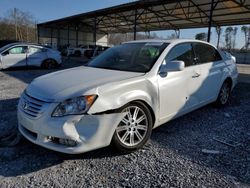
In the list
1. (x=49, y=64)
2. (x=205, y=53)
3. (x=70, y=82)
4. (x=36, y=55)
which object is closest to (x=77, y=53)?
(x=49, y=64)

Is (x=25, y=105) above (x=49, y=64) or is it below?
above

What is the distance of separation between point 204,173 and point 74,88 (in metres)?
1.83

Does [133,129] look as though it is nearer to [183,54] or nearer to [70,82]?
[70,82]

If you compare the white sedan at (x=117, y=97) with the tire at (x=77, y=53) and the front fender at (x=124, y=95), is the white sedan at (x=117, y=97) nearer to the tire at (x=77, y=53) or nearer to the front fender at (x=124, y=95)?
the front fender at (x=124, y=95)

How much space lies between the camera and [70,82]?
3.38 meters

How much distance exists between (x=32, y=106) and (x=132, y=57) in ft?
6.02

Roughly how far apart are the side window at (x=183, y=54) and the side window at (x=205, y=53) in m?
0.23

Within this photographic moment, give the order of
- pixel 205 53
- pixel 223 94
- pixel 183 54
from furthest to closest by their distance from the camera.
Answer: pixel 223 94
pixel 205 53
pixel 183 54

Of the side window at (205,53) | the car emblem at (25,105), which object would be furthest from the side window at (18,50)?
the car emblem at (25,105)

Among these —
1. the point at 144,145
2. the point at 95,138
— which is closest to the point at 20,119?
the point at 95,138

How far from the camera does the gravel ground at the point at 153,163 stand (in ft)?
9.21

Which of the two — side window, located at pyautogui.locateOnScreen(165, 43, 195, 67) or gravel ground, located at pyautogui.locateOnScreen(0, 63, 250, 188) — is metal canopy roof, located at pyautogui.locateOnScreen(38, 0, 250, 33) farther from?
gravel ground, located at pyautogui.locateOnScreen(0, 63, 250, 188)

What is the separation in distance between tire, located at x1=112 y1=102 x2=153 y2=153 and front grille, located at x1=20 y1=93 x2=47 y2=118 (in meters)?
0.95

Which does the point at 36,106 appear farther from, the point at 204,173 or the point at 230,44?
the point at 230,44
